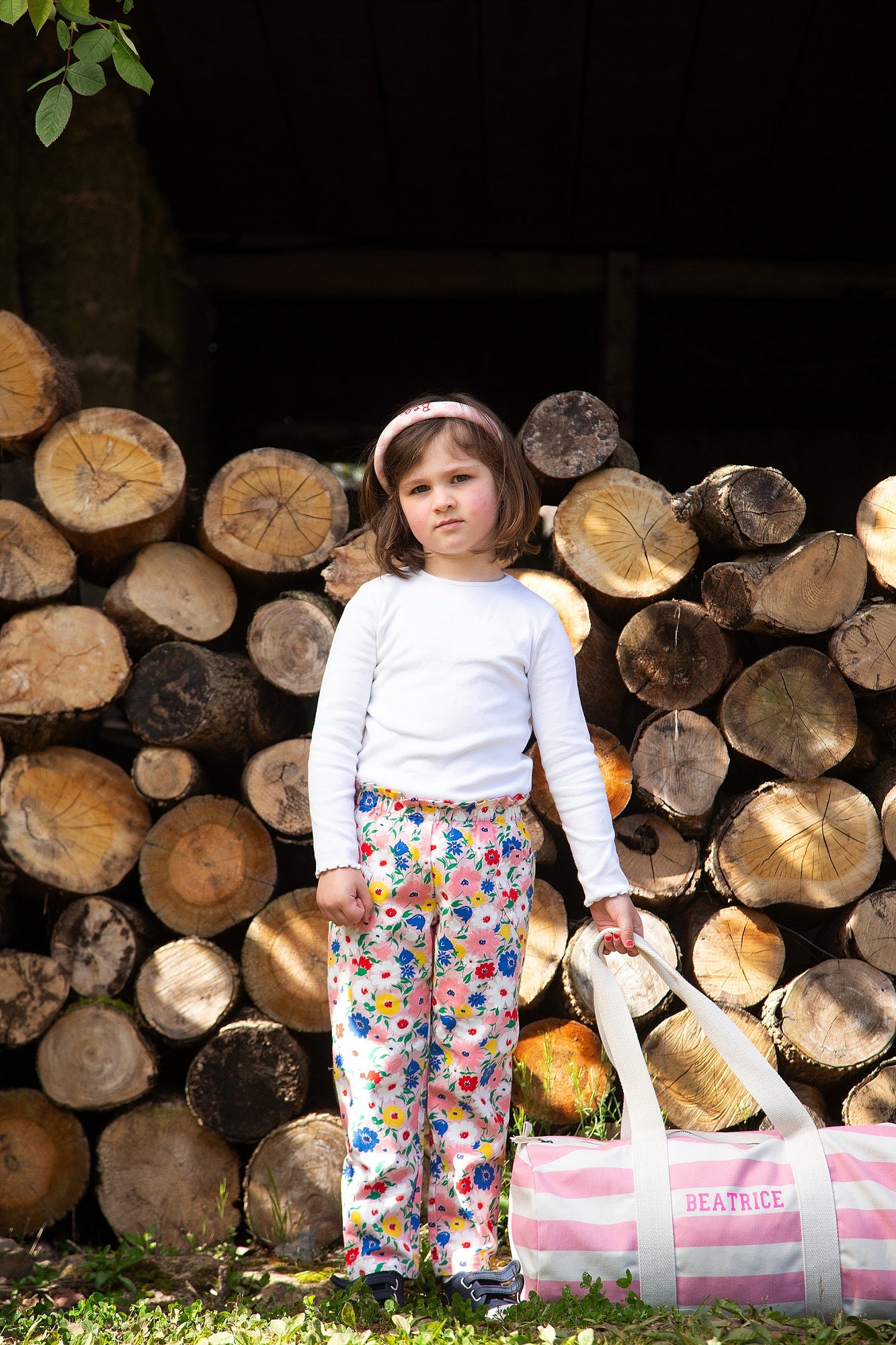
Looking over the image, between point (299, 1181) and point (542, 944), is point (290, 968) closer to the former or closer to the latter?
point (299, 1181)

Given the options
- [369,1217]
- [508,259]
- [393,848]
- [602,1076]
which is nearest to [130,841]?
[393,848]

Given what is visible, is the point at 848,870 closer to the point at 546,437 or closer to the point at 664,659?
the point at 664,659

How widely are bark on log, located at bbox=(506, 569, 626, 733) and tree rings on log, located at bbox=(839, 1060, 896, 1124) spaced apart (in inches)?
34.9

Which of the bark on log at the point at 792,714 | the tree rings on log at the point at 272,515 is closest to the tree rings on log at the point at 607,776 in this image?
the bark on log at the point at 792,714

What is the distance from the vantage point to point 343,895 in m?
1.74

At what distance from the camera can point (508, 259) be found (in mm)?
5004

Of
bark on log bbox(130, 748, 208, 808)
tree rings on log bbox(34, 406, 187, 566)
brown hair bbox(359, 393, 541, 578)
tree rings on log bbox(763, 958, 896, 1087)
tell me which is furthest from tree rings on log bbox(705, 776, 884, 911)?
tree rings on log bbox(34, 406, 187, 566)

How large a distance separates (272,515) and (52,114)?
904 millimetres

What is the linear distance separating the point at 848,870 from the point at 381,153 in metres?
3.51

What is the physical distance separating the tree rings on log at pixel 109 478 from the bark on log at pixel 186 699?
274mm

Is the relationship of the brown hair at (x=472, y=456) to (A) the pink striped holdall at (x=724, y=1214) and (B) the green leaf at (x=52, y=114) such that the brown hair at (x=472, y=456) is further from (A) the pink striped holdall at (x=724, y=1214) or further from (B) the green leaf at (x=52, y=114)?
(A) the pink striped holdall at (x=724, y=1214)

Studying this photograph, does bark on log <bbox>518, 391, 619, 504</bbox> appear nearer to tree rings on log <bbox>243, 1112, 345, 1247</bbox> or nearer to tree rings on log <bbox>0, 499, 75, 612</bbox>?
tree rings on log <bbox>0, 499, 75, 612</bbox>

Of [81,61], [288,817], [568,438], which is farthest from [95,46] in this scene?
[288,817]

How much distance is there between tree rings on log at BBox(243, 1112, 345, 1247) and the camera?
2.29m
